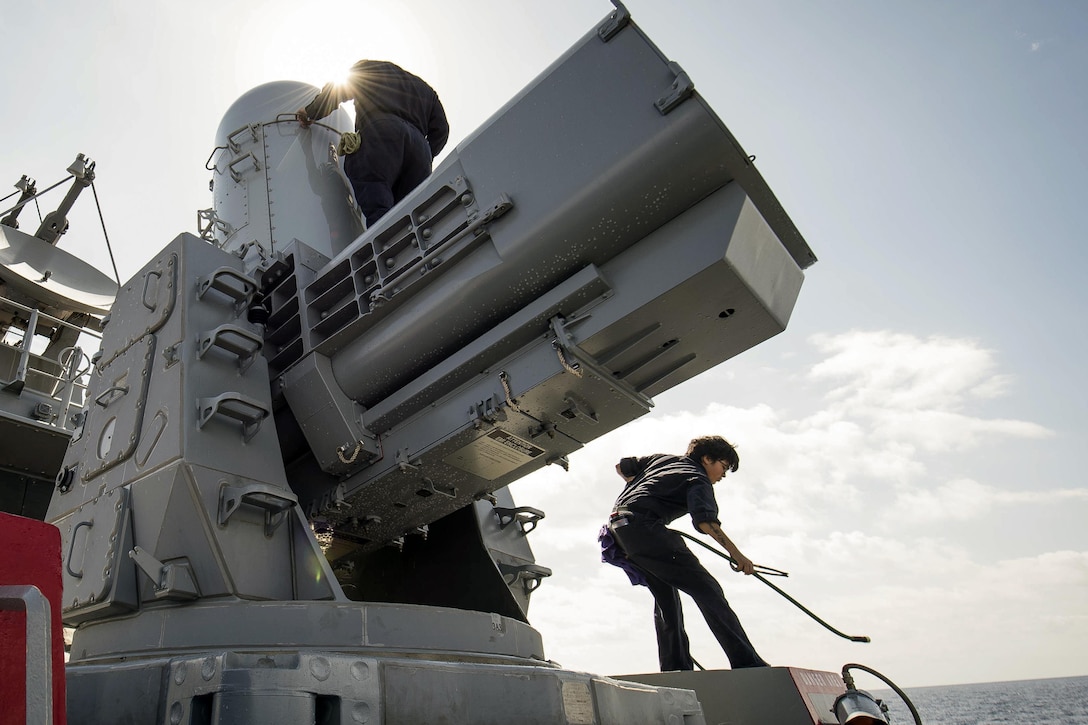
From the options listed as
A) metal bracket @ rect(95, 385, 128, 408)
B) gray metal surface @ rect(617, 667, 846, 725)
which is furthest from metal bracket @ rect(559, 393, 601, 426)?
metal bracket @ rect(95, 385, 128, 408)

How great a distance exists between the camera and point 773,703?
3.33m

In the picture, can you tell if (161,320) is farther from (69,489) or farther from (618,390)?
(618,390)

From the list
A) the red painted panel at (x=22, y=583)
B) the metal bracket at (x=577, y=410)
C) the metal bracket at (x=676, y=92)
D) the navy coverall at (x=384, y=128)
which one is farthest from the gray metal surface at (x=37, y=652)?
the navy coverall at (x=384, y=128)

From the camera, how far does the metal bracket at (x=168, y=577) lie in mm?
3023

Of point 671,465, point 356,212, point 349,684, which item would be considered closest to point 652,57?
point 671,465

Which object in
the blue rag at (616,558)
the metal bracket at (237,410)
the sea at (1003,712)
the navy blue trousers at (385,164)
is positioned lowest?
the sea at (1003,712)

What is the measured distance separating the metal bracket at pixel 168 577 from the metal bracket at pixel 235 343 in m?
1.06

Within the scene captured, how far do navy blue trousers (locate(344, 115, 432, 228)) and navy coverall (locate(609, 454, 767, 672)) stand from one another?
97.4 inches

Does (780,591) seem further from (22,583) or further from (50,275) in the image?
(50,275)

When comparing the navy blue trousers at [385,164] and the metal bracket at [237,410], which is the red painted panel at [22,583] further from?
the navy blue trousers at [385,164]

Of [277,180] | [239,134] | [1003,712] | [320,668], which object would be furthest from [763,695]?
[1003,712]

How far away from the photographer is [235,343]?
3822 millimetres

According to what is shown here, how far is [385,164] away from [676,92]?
272 cm

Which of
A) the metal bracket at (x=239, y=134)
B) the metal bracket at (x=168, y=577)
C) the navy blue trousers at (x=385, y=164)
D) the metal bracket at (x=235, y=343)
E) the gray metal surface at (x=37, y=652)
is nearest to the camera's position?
the gray metal surface at (x=37, y=652)
